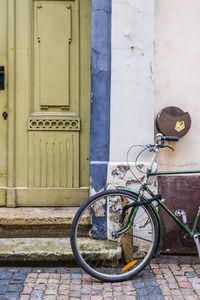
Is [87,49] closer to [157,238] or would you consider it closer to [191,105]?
[191,105]

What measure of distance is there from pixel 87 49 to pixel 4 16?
3.26 ft

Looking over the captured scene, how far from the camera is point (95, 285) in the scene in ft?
10.3

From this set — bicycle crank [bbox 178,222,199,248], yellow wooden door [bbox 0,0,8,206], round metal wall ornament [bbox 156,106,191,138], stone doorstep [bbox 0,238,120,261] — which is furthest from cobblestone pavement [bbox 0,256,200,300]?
round metal wall ornament [bbox 156,106,191,138]

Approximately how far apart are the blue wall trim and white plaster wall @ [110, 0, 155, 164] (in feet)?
0.20

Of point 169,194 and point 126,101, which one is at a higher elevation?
point 126,101

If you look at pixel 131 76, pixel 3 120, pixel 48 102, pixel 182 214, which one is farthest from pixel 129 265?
pixel 3 120

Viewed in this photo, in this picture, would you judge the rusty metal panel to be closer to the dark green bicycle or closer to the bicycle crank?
the bicycle crank

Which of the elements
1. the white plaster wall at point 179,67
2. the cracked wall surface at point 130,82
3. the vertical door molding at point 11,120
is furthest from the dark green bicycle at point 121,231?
the vertical door molding at point 11,120

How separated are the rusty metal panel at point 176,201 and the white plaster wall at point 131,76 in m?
0.50

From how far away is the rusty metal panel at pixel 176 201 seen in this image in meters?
3.73

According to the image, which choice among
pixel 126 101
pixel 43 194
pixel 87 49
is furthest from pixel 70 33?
pixel 43 194

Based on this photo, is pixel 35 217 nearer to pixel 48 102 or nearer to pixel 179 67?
pixel 48 102

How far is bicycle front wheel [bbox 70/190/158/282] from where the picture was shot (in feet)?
10.5

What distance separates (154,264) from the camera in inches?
139
